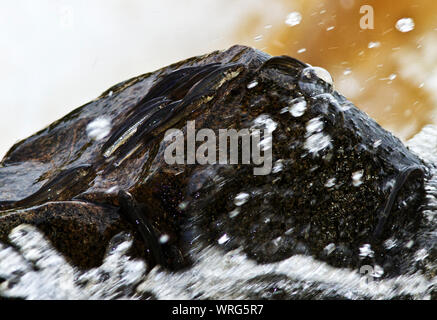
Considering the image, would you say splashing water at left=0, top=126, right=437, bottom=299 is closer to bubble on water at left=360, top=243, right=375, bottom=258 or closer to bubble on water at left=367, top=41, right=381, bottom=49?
bubble on water at left=360, top=243, right=375, bottom=258

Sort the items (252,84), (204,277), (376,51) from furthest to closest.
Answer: (376,51) → (252,84) → (204,277)

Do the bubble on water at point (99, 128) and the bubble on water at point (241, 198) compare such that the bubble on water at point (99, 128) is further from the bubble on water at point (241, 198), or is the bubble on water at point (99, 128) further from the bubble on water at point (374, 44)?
the bubble on water at point (374, 44)

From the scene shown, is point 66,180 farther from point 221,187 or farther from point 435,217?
point 435,217

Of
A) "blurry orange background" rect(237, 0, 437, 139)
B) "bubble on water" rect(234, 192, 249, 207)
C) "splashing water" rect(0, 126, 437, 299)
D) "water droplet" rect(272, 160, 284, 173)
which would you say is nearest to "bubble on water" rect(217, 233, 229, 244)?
"splashing water" rect(0, 126, 437, 299)

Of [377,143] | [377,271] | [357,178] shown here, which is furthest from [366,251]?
[377,143]

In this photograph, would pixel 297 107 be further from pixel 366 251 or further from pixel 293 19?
pixel 293 19

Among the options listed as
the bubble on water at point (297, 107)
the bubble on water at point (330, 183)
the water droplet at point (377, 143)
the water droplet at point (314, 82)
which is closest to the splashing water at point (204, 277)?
the bubble on water at point (330, 183)
